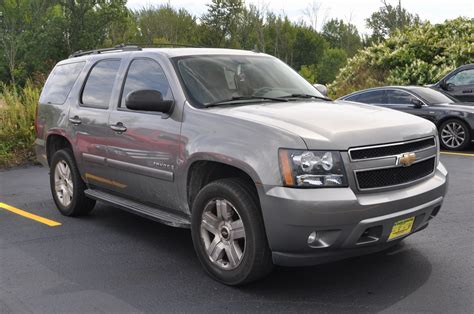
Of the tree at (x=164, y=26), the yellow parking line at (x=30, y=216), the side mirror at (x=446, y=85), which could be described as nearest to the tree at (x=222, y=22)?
the tree at (x=164, y=26)

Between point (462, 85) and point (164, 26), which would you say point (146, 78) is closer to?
point (462, 85)

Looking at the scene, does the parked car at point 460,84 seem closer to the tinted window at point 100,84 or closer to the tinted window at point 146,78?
the tinted window at point 100,84

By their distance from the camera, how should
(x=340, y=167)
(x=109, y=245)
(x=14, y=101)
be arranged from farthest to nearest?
(x=14, y=101)
(x=109, y=245)
(x=340, y=167)

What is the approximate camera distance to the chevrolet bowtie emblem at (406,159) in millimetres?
3834

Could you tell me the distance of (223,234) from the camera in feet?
13.3

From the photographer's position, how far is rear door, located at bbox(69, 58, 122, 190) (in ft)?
17.5

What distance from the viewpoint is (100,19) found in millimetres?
52031

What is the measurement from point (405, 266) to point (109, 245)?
8.85 ft

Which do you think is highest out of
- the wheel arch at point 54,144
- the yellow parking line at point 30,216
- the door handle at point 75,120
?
the door handle at point 75,120

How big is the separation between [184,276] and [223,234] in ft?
1.80

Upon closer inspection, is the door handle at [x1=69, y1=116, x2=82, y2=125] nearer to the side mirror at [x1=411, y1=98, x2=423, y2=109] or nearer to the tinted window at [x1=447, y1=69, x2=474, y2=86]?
the side mirror at [x1=411, y1=98, x2=423, y2=109]

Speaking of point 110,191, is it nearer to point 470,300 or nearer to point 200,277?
point 200,277

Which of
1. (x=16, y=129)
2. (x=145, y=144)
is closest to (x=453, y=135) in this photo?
(x=145, y=144)

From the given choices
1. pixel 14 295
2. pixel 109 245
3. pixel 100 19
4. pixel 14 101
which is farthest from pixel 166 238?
pixel 100 19
